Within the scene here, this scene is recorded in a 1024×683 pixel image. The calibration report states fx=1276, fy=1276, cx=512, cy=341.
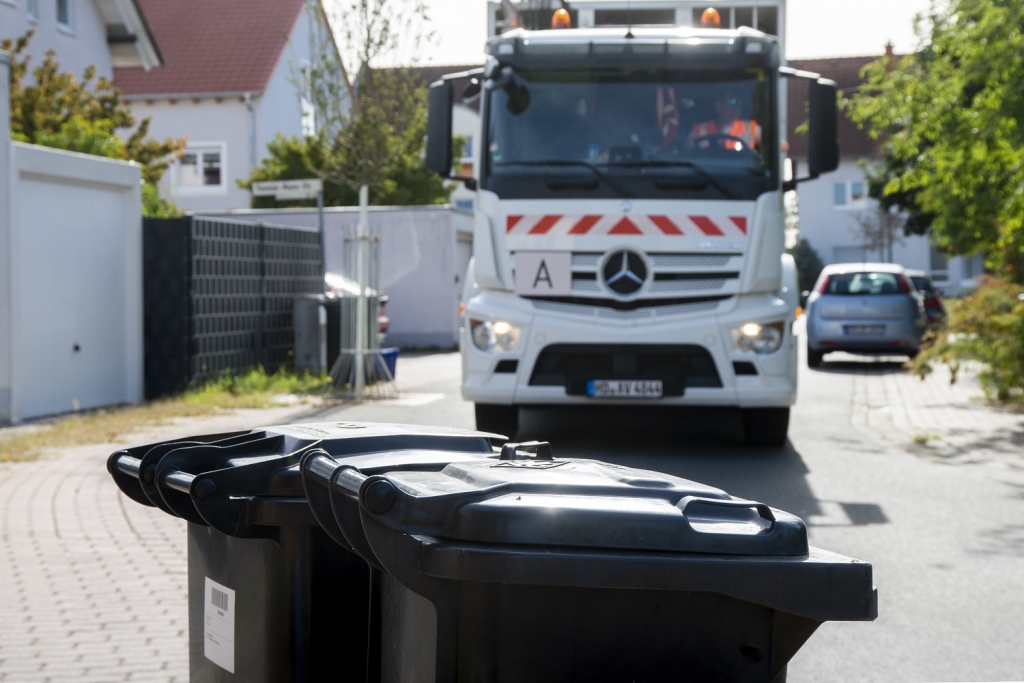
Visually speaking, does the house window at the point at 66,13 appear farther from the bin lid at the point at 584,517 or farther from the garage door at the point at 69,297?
the bin lid at the point at 584,517

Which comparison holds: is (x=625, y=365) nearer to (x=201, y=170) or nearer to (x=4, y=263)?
(x=4, y=263)

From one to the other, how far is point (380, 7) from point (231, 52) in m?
11.8

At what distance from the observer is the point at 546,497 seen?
88.4 inches

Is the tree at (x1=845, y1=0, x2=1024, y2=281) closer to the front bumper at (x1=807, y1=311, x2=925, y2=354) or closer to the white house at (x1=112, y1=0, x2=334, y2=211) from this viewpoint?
the front bumper at (x1=807, y1=311, x2=925, y2=354)

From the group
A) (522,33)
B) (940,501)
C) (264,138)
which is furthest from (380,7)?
(940,501)

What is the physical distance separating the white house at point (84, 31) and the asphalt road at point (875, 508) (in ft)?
47.8

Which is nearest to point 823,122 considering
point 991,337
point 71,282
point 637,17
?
point 637,17

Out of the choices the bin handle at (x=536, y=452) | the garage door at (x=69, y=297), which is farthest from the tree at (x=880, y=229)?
the bin handle at (x=536, y=452)

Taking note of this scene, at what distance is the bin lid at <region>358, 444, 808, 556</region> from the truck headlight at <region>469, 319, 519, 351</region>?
22.2 ft

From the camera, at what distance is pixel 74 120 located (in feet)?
62.8

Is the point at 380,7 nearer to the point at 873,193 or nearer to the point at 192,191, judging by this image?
the point at 192,191

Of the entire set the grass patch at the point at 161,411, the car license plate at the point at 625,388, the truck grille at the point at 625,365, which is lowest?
the grass patch at the point at 161,411

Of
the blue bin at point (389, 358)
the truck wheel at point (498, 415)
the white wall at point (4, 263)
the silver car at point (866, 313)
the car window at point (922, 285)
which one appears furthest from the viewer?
the car window at point (922, 285)

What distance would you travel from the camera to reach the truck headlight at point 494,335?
29.7ft
